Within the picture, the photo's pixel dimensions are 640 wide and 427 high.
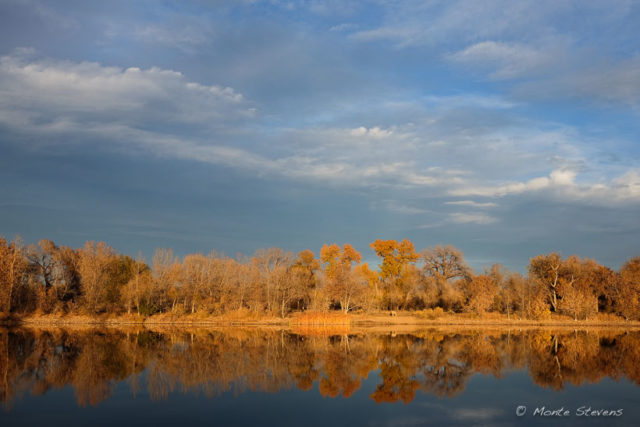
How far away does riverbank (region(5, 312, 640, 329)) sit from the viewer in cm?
5381

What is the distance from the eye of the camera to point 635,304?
5691cm

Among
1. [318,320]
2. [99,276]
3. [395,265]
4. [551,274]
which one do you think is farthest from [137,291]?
[551,274]

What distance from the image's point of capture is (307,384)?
20.0 metres

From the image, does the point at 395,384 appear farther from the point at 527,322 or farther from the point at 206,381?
the point at 527,322

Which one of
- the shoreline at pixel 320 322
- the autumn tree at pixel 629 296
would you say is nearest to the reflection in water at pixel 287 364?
the shoreline at pixel 320 322

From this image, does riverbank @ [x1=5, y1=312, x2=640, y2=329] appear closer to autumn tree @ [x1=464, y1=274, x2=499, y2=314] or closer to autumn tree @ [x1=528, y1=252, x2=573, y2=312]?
autumn tree @ [x1=464, y1=274, x2=499, y2=314]

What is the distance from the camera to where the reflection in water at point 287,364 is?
19.1 m

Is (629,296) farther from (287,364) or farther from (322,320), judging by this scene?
(287,364)

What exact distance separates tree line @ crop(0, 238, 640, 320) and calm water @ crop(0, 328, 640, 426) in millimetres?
26529

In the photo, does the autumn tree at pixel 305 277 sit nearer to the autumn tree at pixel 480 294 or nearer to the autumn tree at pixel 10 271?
the autumn tree at pixel 480 294

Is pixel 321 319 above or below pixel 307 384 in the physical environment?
below

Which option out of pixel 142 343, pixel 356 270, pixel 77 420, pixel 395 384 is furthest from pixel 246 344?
pixel 356 270

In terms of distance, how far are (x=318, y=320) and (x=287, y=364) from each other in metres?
30.2

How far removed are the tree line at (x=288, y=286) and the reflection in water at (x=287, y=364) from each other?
72.0 feet
